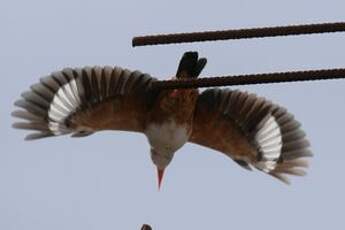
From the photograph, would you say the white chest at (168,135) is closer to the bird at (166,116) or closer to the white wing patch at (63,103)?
the bird at (166,116)

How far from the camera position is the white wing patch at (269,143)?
26.4ft

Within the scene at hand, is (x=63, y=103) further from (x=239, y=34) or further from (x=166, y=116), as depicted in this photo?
(x=239, y=34)

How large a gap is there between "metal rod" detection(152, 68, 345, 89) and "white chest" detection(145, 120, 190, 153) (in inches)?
172

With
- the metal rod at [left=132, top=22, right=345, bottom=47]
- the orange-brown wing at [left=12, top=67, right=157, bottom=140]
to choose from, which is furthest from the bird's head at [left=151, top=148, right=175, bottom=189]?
the metal rod at [left=132, top=22, right=345, bottom=47]

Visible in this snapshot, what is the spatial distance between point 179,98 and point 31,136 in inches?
40.9

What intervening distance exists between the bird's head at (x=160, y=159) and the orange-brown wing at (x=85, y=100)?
57cm

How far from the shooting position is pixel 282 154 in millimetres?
8250

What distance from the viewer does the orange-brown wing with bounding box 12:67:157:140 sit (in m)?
7.70

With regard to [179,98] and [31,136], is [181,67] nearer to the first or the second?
[179,98]

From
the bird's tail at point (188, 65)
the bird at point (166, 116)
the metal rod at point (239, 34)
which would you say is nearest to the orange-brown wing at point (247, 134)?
the bird at point (166, 116)

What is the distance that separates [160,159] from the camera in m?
8.45

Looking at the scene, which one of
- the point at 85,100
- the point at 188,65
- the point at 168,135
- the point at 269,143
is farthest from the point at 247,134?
the point at 85,100

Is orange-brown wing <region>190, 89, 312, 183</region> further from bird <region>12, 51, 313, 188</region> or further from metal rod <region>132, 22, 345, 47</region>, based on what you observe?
metal rod <region>132, 22, 345, 47</region>

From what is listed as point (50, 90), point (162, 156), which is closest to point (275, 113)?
point (162, 156)
